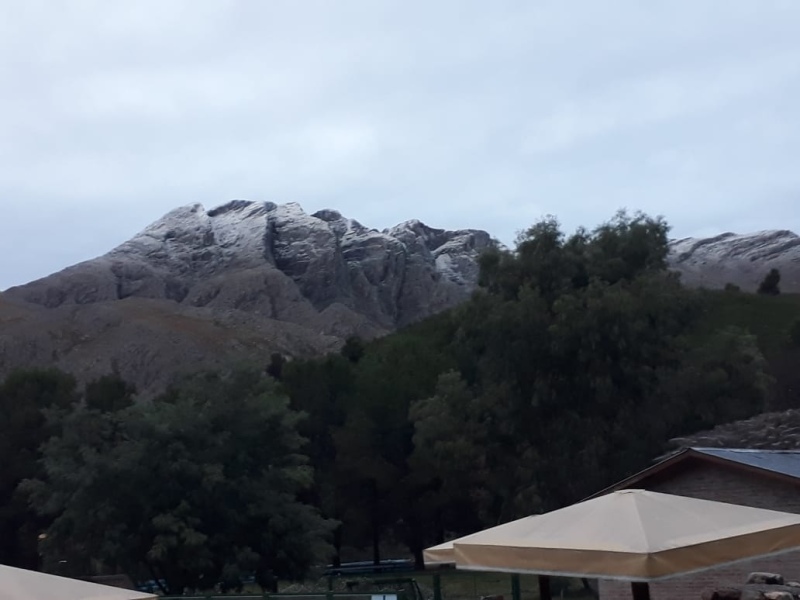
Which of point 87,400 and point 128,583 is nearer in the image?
point 128,583

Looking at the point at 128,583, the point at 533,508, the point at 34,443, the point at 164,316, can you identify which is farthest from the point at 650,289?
the point at 164,316

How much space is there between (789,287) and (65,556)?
13526 cm

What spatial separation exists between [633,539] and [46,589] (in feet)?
11.7

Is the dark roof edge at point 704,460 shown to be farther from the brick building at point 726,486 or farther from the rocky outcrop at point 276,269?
the rocky outcrop at point 276,269

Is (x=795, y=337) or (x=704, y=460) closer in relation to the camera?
(x=704, y=460)

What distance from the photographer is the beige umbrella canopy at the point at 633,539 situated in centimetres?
675

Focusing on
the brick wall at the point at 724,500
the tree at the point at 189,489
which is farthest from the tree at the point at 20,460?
the brick wall at the point at 724,500

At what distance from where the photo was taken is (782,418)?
24969 mm

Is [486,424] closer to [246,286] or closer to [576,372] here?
[576,372]

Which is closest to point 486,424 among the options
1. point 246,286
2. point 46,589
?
point 46,589

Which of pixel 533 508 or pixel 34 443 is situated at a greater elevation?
pixel 34 443

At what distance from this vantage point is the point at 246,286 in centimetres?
13388

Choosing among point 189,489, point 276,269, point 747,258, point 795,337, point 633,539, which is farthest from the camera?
point 747,258

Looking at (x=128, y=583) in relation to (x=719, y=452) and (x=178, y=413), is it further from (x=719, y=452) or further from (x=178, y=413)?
(x=719, y=452)
